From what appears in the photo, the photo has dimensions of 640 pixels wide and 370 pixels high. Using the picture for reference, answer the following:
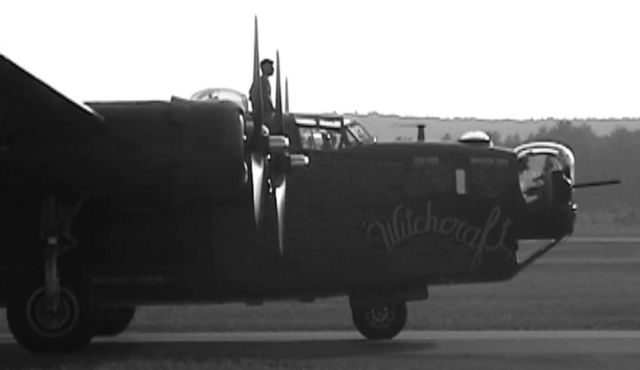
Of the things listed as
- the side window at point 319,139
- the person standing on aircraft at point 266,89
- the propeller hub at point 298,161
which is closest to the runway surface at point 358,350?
the propeller hub at point 298,161

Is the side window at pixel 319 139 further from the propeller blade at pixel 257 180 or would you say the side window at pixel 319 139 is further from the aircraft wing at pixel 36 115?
the aircraft wing at pixel 36 115

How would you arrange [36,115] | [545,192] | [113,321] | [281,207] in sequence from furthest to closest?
[113,321]
[545,192]
[281,207]
[36,115]

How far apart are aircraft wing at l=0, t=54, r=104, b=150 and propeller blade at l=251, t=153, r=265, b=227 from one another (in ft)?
6.57

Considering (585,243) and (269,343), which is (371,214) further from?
(585,243)

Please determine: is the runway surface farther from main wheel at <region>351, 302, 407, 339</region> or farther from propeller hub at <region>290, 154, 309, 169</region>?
propeller hub at <region>290, 154, 309, 169</region>

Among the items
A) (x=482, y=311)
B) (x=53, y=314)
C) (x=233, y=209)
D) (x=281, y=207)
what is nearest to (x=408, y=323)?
(x=482, y=311)

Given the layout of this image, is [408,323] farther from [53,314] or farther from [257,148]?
[53,314]

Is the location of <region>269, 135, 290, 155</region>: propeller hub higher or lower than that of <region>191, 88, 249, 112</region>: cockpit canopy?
lower

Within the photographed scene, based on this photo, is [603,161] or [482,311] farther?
[603,161]

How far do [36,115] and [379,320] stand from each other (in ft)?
20.3

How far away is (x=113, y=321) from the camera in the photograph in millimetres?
20719

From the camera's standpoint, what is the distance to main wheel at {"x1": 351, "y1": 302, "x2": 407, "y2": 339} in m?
20.2

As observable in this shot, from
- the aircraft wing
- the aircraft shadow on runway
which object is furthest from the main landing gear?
the aircraft wing

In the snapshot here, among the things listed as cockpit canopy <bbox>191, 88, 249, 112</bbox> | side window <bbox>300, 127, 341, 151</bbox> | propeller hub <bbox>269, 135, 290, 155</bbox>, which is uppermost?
cockpit canopy <bbox>191, 88, 249, 112</bbox>
